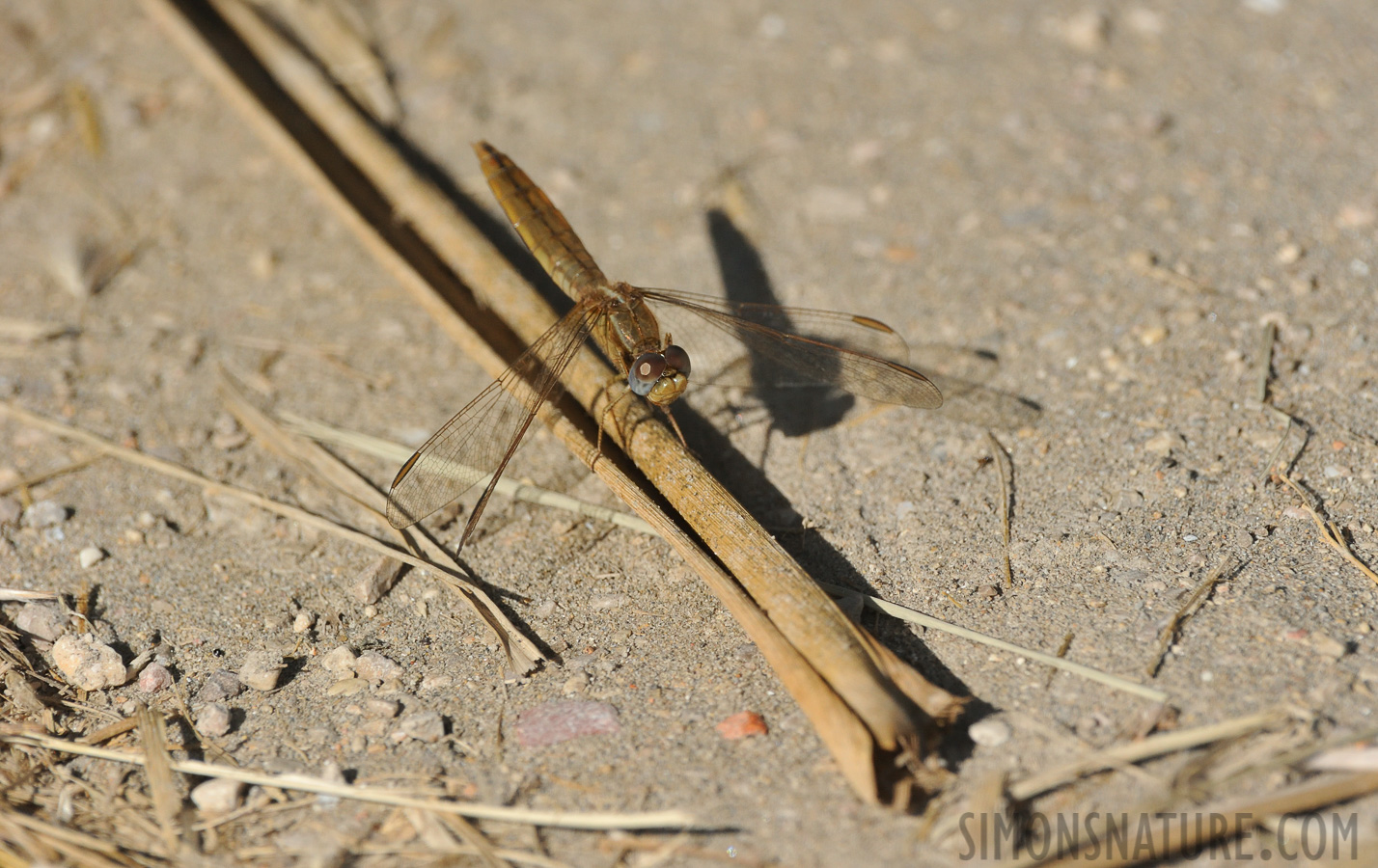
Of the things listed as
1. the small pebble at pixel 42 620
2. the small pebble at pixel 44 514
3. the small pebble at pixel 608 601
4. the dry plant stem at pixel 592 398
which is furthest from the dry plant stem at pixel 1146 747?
the small pebble at pixel 44 514

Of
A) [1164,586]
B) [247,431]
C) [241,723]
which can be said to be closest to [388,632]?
[241,723]

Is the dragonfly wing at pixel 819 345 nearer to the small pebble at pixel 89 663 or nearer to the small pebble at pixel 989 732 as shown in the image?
the small pebble at pixel 989 732

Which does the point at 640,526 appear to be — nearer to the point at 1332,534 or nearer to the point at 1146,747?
the point at 1146,747

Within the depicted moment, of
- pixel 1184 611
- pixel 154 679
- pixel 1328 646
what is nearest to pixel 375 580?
pixel 154 679

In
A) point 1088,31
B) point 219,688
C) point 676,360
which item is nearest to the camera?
point 219,688

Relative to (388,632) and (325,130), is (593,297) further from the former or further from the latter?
(325,130)

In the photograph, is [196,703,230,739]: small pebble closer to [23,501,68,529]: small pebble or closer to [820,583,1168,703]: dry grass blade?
[23,501,68,529]: small pebble

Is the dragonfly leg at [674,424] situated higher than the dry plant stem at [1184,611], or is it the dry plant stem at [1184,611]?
the dragonfly leg at [674,424]
